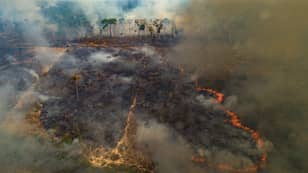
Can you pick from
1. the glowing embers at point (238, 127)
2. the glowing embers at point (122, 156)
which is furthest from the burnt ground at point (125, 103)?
the glowing embers at point (122, 156)

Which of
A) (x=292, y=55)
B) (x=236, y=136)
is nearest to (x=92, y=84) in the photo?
(x=236, y=136)

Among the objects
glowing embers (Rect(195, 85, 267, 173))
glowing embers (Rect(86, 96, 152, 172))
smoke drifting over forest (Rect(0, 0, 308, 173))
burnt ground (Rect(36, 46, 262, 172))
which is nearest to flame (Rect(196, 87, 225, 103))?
glowing embers (Rect(195, 85, 267, 173))

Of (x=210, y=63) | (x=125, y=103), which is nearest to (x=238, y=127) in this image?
(x=125, y=103)

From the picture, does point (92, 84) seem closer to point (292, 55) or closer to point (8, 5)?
point (292, 55)

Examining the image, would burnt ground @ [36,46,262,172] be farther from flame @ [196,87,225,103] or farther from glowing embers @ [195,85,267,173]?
flame @ [196,87,225,103]

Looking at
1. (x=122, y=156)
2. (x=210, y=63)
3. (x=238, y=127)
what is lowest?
(x=122, y=156)

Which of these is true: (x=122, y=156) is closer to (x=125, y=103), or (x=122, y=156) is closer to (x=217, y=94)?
(x=125, y=103)

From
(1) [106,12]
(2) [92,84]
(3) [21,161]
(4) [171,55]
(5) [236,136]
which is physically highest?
(1) [106,12]
